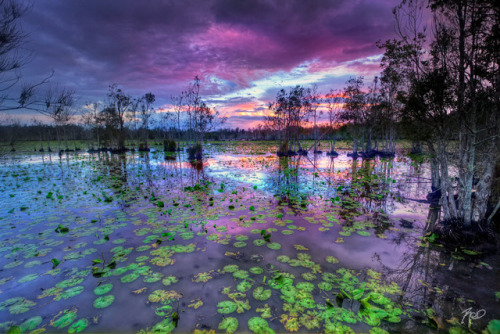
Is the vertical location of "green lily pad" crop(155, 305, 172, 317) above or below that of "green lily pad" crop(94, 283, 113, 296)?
above

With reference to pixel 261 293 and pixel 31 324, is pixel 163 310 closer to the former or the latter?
pixel 261 293

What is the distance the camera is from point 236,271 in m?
3.84

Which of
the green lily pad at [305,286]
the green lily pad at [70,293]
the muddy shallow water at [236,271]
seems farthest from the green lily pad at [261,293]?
the green lily pad at [70,293]

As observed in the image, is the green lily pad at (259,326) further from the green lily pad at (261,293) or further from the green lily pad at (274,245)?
the green lily pad at (274,245)

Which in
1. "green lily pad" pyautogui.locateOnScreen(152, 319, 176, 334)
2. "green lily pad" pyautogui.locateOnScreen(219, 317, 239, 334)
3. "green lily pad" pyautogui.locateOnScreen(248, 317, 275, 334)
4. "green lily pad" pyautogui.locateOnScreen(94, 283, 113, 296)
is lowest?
"green lily pad" pyautogui.locateOnScreen(94, 283, 113, 296)

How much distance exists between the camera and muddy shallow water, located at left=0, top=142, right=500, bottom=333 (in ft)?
8.98

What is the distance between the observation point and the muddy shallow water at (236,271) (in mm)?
2736

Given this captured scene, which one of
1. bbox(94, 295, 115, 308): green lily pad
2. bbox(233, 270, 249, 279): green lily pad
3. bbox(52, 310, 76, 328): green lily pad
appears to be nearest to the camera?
bbox(52, 310, 76, 328): green lily pad

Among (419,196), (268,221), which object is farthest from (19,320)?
(419,196)

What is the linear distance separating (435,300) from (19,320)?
5796mm

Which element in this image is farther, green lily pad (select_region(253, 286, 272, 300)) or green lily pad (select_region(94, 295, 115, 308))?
green lily pad (select_region(253, 286, 272, 300))

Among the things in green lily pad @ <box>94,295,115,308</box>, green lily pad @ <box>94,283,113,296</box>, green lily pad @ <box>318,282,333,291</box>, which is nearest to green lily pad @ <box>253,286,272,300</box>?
green lily pad @ <box>318,282,333,291</box>

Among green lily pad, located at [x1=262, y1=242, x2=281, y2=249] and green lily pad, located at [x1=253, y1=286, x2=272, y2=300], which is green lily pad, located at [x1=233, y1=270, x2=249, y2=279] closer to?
green lily pad, located at [x1=253, y1=286, x2=272, y2=300]

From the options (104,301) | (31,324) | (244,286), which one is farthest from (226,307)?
(31,324)
